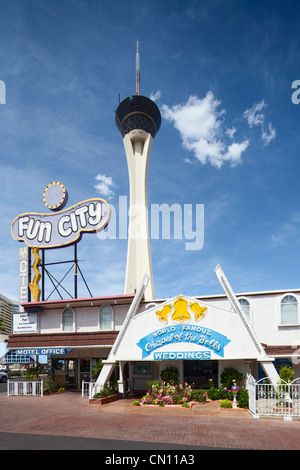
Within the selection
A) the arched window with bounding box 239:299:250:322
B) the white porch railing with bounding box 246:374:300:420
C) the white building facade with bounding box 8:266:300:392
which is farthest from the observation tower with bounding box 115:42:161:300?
the white porch railing with bounding box 246:374:300:420

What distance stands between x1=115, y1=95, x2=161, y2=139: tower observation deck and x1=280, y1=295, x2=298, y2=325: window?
133 feet

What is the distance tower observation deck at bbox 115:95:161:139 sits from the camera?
2244 inches

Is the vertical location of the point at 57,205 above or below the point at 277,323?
above

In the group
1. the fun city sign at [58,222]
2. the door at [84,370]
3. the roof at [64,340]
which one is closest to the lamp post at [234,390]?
the roof at [64,340]

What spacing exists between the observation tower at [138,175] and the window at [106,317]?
23265mm

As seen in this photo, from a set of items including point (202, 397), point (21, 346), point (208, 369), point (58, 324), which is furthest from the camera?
point (58, 324)

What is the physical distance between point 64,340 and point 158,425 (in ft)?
40.6

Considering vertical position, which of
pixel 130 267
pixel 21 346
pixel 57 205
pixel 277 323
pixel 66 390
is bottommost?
pixel 66 390

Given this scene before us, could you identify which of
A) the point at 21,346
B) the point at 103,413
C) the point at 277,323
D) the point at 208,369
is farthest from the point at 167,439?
the point at 21,346

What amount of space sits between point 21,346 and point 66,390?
16.7 feet

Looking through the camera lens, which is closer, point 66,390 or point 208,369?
point 208,369

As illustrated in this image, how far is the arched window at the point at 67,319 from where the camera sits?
28.0 meters

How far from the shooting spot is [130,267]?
5281 cm

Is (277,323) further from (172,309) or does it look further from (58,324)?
(58,324)
